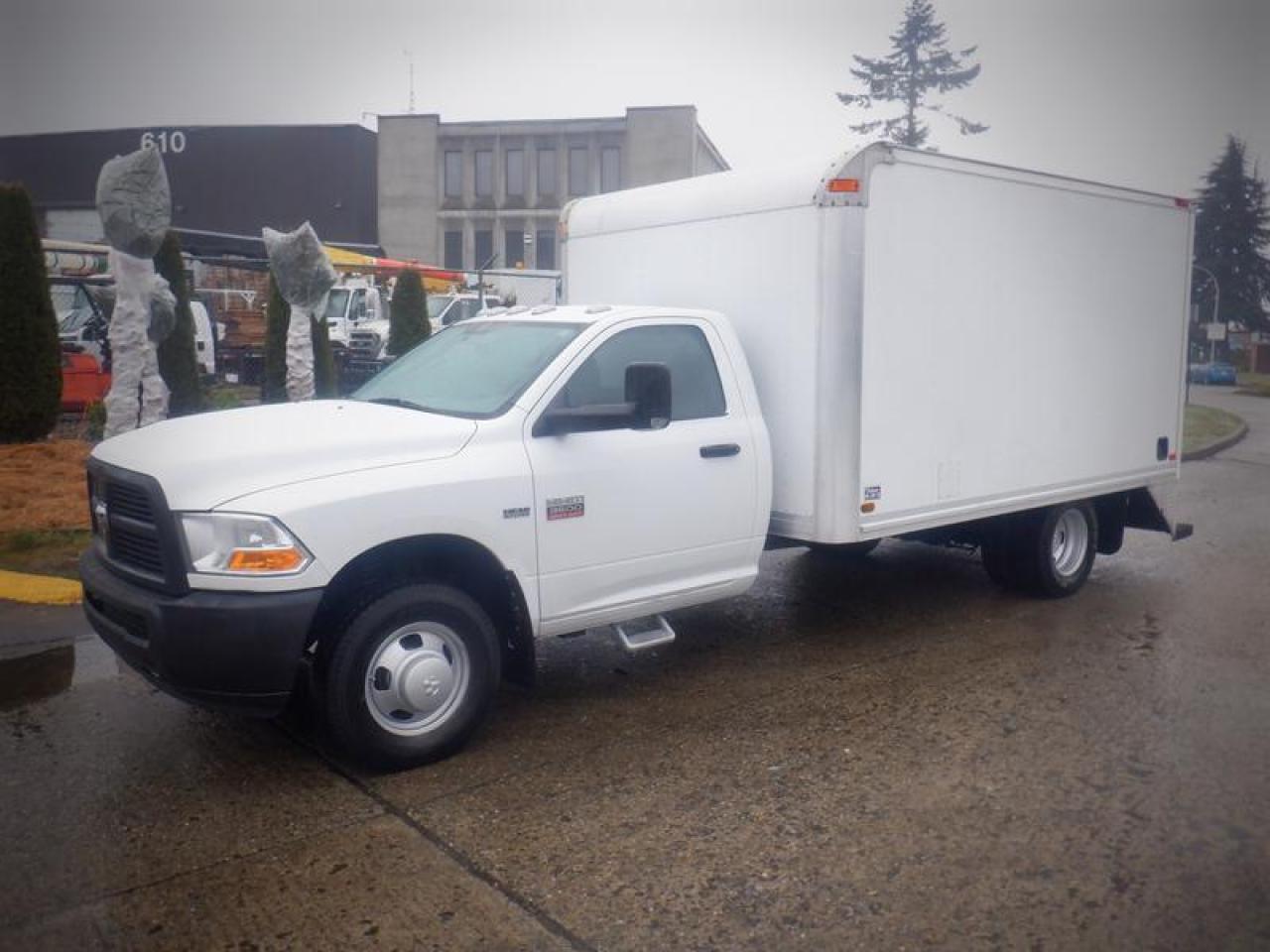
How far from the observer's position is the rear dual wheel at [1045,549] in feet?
26.5

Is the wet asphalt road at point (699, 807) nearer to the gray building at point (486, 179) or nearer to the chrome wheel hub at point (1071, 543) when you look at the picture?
the chrome wheel hub at point (1071, 543)

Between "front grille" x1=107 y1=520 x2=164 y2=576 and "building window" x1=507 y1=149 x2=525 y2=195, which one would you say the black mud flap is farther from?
"building window" x1=507 y1=149 x2=525 y2=195

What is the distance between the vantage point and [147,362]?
37.0 ft

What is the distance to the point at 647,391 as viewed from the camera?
17.5 feet

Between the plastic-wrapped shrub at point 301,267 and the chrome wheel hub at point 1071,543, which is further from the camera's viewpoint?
the plastic-wrapped shrub at point 301,267

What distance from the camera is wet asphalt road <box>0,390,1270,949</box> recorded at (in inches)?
148

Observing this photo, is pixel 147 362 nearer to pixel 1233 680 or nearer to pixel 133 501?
pixel 133 501

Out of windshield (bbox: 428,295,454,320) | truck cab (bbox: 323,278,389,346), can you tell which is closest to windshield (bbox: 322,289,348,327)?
truck cab (bbox: 323,278,389,346)

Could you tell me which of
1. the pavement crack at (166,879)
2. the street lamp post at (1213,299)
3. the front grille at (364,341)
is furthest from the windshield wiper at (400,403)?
the street lamp post at (1213,299)

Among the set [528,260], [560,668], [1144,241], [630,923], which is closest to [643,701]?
[560,668]

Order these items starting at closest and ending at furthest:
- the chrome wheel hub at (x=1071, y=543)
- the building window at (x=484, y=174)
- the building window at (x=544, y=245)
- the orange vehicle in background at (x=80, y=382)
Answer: the chrome wheel hub at (x=1071, y=543), the orange vehicle in background at (x=80, y=382), the building window at (x=484, y=174), the building window at (x=544, y=245)

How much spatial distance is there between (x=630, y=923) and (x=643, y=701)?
7.52 ft

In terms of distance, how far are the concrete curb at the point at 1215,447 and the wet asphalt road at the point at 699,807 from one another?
13155 mm

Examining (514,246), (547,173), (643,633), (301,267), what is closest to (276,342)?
(301,267)
